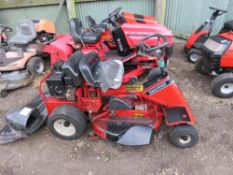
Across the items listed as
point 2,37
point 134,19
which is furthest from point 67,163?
point 2,37

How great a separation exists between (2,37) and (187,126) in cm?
408

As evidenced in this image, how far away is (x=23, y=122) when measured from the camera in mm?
2156

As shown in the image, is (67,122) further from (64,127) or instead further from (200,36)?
(200,36)

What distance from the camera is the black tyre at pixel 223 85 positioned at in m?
2.75

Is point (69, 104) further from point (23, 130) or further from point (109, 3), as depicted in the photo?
point (109, 3)

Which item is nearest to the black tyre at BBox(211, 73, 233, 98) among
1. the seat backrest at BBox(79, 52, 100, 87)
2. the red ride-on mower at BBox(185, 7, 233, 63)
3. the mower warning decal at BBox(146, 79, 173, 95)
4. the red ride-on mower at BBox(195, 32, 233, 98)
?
the red ride-on mower at BBox(195, 32, 233, 98)

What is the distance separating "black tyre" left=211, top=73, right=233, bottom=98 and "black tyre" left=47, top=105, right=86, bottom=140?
6.49ft

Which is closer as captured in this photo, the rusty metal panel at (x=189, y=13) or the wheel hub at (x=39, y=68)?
the wheel hub at (x=39, y=68)

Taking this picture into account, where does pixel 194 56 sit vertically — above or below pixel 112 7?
below

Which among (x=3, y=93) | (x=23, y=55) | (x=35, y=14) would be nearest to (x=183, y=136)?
(x=3, y=93)

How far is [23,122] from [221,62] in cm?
274

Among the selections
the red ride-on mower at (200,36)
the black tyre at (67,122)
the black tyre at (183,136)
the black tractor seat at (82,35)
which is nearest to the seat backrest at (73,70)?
the black tyre at (67,122)

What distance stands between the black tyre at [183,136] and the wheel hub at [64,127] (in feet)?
3.74

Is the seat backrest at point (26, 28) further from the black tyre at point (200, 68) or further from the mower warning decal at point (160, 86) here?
the black tyre at point (200, 68)
